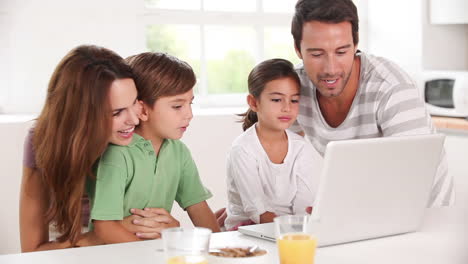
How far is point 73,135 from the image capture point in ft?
6.02

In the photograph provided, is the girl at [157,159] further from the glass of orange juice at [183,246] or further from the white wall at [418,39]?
the white wall at [418,39]

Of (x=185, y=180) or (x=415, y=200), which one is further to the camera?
(x=185, y=180)

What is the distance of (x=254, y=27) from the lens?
452 cm

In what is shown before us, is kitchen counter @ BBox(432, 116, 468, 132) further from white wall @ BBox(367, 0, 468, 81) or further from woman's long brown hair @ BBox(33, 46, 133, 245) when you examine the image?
woman's long brown hair @ BBox(33, 46, 133, 245)

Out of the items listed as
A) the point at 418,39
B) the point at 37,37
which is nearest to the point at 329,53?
the point at 37,37

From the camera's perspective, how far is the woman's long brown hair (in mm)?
1822

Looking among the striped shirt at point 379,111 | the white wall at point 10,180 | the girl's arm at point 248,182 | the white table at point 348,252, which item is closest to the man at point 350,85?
the striped shirt at point 379,111

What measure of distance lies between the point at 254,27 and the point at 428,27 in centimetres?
113

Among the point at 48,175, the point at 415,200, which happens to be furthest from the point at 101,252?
the point at 415,200

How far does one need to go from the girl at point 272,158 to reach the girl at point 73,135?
583mm

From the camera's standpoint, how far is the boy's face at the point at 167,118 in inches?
80.9

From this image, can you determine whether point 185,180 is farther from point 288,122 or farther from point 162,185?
point 288,122

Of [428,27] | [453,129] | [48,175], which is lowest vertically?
[453,129]

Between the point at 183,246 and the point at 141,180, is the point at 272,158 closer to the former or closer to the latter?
the point at 141,180
